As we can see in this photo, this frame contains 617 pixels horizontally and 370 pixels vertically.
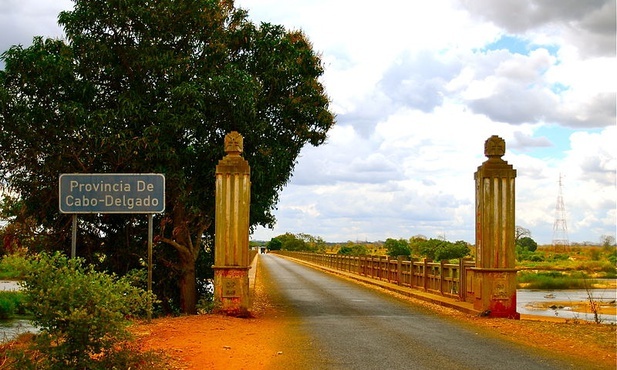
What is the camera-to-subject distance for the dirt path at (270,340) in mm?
9406

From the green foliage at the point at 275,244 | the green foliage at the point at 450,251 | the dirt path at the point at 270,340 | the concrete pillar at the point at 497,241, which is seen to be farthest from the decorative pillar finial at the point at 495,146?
the green foliage at the point at 275,244

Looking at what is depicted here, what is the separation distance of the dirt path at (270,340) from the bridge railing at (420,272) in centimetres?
299

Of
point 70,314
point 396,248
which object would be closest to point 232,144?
point 70,314

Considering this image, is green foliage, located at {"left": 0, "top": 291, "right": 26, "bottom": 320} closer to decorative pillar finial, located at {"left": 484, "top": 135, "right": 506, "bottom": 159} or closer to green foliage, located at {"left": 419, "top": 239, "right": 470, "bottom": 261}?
decorative pillar finial, located at {"left": 484, "top": 135, "right": 506, "bottom": 159}

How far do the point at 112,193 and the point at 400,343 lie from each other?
6.18 meters

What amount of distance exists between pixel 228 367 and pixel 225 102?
363 inches

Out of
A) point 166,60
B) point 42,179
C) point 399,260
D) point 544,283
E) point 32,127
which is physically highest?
point 166,60

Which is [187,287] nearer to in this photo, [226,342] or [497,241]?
[226,342]

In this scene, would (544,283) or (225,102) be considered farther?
(544,283)

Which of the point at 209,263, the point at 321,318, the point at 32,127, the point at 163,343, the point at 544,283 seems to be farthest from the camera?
the point at 544,283

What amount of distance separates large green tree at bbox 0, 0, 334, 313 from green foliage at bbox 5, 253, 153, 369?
9.23 meters

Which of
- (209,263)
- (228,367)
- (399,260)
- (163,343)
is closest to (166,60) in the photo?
(209,263)

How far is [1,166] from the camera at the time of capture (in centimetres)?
1733

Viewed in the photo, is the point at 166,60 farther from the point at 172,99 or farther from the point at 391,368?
the point at 391,368
